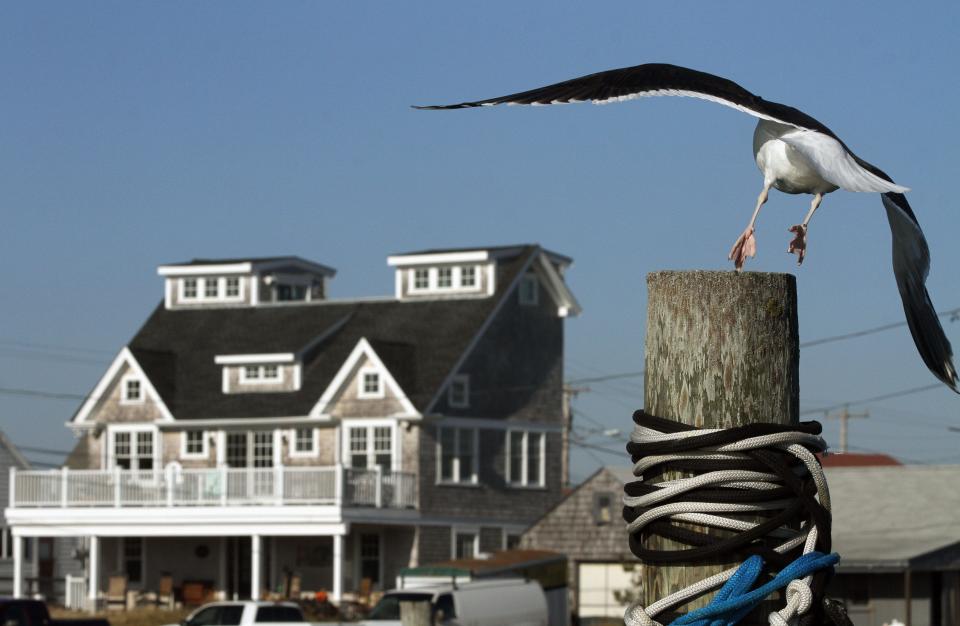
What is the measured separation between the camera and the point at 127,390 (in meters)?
50.8

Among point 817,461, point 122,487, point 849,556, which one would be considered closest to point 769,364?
point 817,461

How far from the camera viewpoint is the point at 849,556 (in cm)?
3025

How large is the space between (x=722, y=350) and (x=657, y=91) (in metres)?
0.83

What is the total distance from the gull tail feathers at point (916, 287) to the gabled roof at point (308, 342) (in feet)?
141

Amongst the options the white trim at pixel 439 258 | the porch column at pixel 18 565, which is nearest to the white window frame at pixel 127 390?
the porch column at pixel 18 565

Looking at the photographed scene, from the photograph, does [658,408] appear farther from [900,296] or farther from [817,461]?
[900,296]

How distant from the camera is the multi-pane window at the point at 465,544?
47.8 meters

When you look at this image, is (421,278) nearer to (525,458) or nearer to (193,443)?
(525,458)

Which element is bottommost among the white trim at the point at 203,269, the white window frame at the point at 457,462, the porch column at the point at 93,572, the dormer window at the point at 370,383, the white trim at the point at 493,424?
the porch column at the point at 93,572

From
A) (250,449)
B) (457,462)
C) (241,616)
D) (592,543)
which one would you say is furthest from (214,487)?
(241,616)

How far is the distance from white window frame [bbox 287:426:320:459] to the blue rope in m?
45.5

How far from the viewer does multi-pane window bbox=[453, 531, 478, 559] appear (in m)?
47.8

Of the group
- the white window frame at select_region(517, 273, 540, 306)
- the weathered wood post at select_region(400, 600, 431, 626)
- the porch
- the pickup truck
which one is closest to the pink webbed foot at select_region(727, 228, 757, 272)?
the weathered wood post at select_region(400, 600, 431, 626)

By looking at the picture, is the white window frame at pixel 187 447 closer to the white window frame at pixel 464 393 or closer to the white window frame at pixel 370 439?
the white window frame at pixel 370 439
